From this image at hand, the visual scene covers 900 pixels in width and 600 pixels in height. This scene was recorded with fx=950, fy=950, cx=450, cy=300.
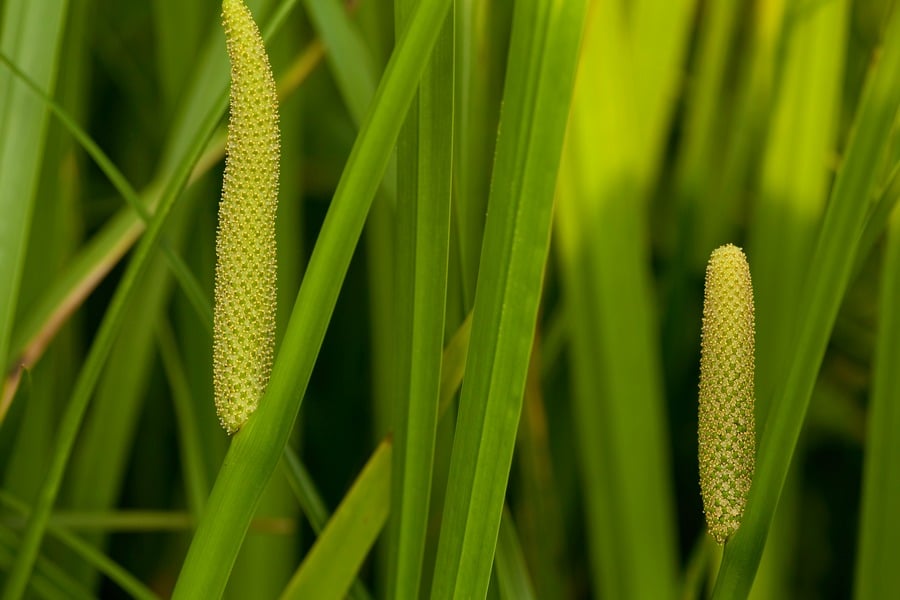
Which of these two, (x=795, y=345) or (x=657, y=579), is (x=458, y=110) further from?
(x=657, y=579)

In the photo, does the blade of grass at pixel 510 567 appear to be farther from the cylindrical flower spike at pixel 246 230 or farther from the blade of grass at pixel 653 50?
the blade of grass at pixel 653 50

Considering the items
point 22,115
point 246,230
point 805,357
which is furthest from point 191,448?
point 805,357

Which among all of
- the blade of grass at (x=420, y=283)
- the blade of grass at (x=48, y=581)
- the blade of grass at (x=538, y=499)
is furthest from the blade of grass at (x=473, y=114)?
the blade of grass at (x=48, y=581)

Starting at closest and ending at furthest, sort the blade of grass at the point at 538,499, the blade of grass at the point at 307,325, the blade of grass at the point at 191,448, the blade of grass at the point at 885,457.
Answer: the blade of grass at the point at 307,325 < the blade of grass at the point at 885,457 < the blade of grass at the point at 191,448 < the blade of grass at the point at 538,499

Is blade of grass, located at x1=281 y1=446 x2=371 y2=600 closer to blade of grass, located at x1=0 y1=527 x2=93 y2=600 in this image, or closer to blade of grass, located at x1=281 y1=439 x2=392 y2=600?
blade of grass, located at x1=281 y1=439 x2=392 y2=600

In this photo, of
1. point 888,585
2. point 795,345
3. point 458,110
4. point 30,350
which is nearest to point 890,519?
point 888,585

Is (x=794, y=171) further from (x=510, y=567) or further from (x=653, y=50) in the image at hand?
(x=510, y=567)
